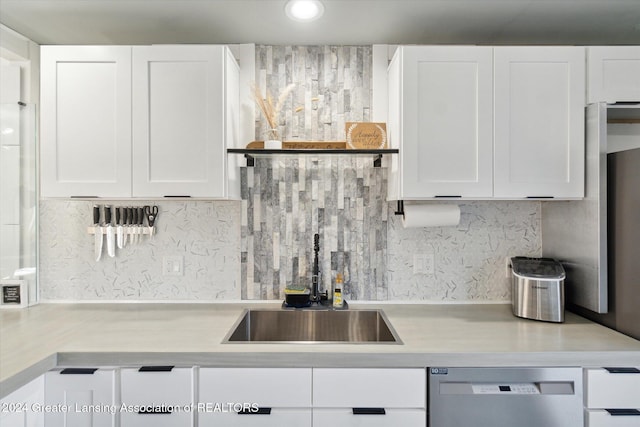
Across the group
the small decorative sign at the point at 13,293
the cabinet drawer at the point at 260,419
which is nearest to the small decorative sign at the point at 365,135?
the cabinet drawer at the point at 260,419

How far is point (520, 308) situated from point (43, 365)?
207 cm

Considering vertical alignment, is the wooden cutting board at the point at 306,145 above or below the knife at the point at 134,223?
above

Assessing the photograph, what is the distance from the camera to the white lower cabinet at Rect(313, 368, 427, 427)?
58.5 inches

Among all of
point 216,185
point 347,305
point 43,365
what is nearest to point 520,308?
point 347,305

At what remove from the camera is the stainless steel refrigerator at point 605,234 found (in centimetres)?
161

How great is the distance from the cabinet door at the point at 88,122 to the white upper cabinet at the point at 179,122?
0.19ft

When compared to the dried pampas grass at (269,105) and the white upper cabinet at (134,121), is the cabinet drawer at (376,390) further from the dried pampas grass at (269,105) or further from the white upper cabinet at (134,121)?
the dried pampas grass at (269,105)

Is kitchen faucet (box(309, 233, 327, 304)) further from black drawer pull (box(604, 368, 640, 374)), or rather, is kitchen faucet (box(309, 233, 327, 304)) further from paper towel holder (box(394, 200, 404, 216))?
black drawer pull (box(604, 368, 640, 374))

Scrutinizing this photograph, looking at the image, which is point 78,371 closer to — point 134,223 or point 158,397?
point 158,397

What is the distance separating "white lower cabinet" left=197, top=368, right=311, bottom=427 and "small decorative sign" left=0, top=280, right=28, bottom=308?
128 centimetres

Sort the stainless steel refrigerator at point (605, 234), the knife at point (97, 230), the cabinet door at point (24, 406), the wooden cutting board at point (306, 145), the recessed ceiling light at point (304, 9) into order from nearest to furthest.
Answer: the cabinet door at point (24, 406), the stainless steel refrigerator at point (605, 234), the recessed ceiling light at point (304, 9), the wooden cutting board at point (306, 145), the knife at point (97, 230)

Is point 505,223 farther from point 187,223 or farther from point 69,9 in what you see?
point 69,9

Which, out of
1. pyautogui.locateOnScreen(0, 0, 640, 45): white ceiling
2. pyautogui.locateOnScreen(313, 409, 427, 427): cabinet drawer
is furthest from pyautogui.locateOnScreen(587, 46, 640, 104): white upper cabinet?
pyautogui.locateOnScreen(313, 409, 427, 427): cabinet drawer

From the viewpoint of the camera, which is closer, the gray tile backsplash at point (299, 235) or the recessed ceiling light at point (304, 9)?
the recessed ceiling light at point (304, 9)
